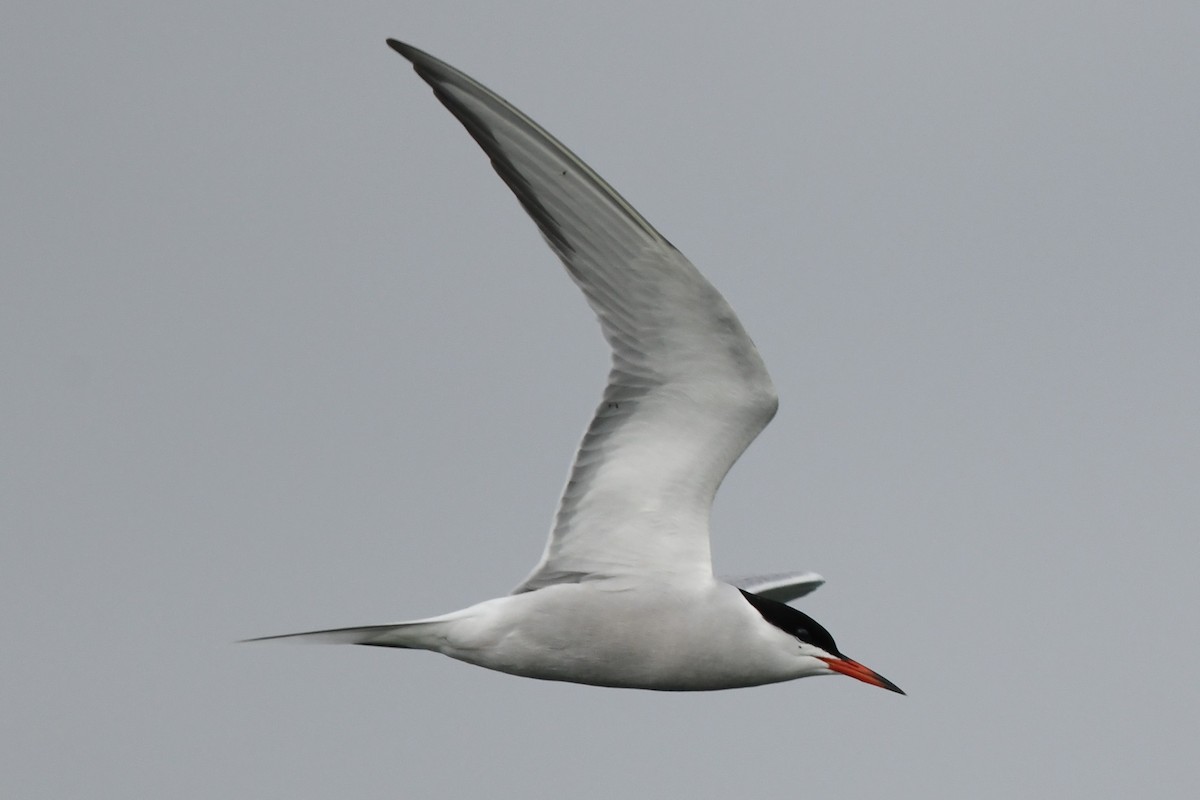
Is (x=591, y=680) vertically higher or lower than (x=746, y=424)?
lower

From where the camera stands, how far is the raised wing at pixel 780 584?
11.4 m

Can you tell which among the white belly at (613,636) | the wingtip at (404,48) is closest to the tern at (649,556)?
the white belly at (613,636)

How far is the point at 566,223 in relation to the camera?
8.13m

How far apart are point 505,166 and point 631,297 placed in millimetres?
1051

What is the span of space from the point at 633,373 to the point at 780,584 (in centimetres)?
317

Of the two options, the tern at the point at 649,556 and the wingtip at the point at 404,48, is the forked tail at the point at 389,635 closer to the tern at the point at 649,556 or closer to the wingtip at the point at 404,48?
the tern at the point at 649,556

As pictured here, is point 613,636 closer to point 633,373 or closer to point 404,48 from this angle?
point 633,373

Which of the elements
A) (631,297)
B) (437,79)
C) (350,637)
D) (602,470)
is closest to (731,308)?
(631,297)

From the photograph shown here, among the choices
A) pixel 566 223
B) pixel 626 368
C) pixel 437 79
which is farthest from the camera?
pixel 626 368

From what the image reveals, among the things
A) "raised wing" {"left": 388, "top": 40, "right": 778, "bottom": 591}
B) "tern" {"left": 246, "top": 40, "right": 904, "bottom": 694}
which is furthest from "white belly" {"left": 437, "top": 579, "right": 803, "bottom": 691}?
"raised wing" {"left": 388, "top": 40, "right": 778, "bottom": 591}

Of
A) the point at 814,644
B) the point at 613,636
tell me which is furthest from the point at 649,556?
the point at 814,644

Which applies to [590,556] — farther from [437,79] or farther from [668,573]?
[437,79]

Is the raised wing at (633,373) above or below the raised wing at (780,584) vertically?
above

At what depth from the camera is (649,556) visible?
30.7 ft
